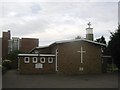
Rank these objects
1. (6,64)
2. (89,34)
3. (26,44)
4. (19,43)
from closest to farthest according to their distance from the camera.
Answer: (89,34) < (6,64) < (26,44) < (19,43)

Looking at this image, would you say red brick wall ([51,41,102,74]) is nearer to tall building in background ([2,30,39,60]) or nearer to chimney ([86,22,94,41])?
chimney ([86,22,94,41])

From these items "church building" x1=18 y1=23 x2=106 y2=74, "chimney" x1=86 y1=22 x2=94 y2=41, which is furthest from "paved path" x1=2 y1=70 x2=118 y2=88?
"chimney" x1=86 y1=22 x2=94 y2=41

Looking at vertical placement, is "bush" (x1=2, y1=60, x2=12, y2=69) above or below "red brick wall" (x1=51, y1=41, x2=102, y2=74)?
below

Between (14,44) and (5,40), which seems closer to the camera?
(5,40)

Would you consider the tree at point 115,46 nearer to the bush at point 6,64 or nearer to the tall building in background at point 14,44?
the bush at point 6,64

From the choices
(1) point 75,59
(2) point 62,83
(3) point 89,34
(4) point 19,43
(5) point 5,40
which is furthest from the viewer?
(4) point 19,43

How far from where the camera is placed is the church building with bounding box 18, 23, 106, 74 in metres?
31.4

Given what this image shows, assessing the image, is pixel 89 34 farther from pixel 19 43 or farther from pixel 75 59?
pixel 19 43

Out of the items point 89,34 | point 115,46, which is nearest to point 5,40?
point 89,34

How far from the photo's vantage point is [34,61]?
108ft

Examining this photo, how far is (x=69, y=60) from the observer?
1238 inches

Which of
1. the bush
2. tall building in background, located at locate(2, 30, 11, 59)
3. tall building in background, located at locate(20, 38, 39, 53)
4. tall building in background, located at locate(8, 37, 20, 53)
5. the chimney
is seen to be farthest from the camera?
tall building in background, located at locate(20, 38, 39, 53)

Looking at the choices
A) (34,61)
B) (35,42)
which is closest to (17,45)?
(35,42)

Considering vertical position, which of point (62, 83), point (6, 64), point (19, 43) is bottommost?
point (6, 64)
